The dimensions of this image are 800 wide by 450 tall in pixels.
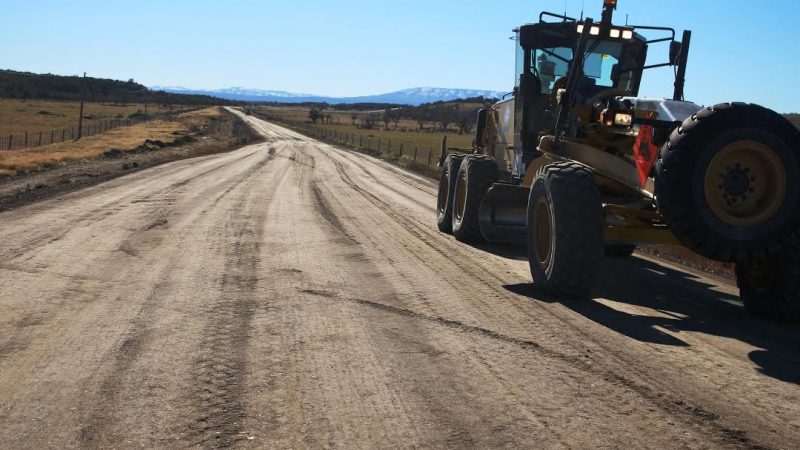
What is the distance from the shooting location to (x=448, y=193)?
12.9 m

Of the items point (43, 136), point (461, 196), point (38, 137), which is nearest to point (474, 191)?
point (461, 196)

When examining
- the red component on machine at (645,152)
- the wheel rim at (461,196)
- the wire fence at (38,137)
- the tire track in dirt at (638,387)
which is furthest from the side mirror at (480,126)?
the wire fence at (38,137)

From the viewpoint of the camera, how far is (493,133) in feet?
43.8

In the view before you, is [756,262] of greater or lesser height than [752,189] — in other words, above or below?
below

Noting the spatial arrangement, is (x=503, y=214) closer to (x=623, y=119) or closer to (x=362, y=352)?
(x=623, y=119)

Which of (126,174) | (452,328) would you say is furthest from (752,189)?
(126,174)

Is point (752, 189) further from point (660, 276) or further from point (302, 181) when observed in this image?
point (302, 181)

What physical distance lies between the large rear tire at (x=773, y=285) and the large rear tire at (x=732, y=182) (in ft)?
1.60

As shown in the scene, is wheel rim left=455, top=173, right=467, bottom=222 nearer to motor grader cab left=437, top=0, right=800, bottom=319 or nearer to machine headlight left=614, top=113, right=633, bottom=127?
motor grader cab left=437, top=0, right=800, bottom=319

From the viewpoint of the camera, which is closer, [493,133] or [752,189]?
[752,189]

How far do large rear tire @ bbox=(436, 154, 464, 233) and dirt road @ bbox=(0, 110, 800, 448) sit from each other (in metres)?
2.21

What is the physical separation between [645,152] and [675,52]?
3006 millimetres

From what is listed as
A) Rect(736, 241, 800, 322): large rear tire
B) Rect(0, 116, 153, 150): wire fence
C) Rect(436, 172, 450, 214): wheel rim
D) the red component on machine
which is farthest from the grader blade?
Rect(0, 116, 153, 150): wire fence

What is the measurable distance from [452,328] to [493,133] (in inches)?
300
